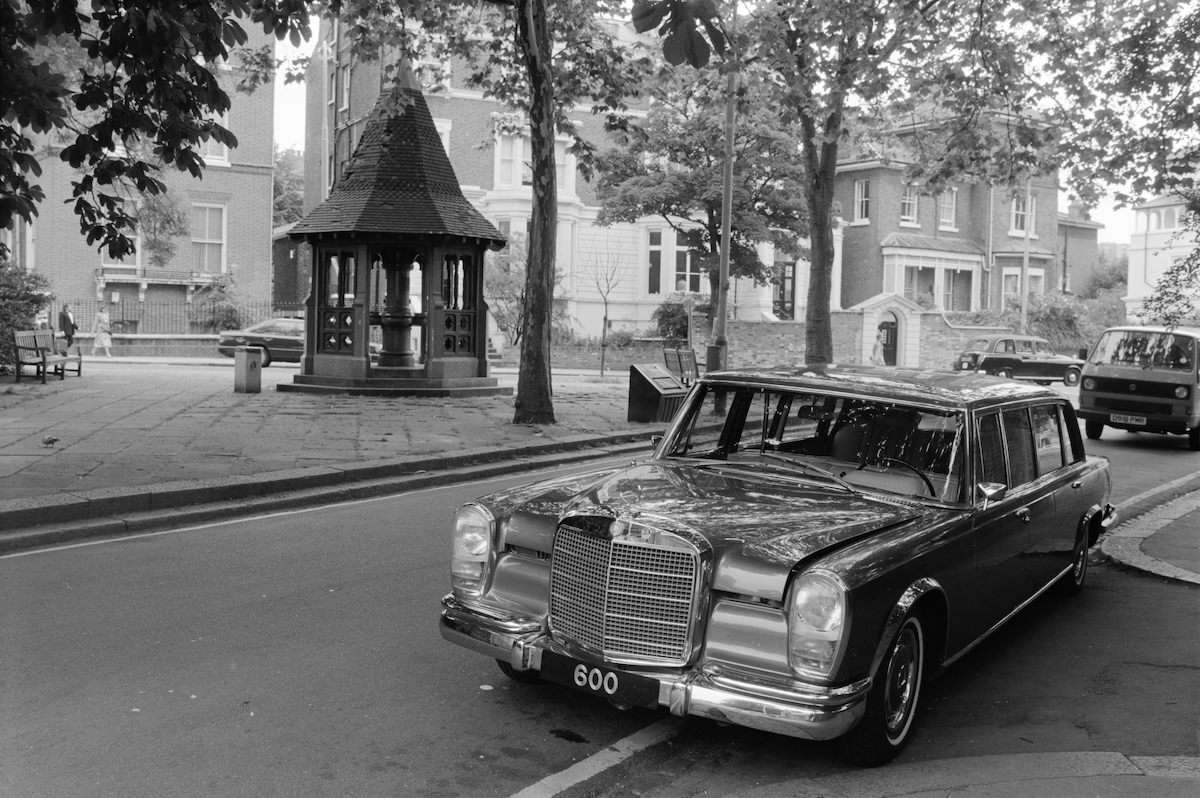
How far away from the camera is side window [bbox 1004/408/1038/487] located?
5.62m

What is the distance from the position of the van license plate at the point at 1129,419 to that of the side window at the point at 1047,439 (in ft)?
36.8

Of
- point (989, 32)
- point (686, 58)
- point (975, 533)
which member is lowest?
point (975, 533)

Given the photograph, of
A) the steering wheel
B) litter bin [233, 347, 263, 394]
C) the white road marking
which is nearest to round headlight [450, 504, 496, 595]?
→ the white road marking

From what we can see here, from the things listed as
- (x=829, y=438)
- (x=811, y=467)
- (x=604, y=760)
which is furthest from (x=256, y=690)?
(x=829, y=438)

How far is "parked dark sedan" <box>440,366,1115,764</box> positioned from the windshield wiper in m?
0.01

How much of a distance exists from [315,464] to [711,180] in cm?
2478

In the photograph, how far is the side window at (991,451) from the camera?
17.0 feet

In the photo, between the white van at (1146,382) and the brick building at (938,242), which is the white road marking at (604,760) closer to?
the white van at (1146,382)

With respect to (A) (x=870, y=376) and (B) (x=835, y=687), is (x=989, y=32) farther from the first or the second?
(B) (x=835, y=687)

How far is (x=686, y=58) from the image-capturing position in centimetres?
463

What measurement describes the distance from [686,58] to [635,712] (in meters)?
2.87

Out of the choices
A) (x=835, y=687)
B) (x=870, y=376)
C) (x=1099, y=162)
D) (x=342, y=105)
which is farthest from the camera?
(x=342, y=105)

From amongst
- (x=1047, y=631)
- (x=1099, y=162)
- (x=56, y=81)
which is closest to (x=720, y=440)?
(x=1047, y=631)

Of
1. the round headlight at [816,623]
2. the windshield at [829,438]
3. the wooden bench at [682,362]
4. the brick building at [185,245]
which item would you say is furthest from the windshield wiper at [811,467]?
the brick building at [185,245]
